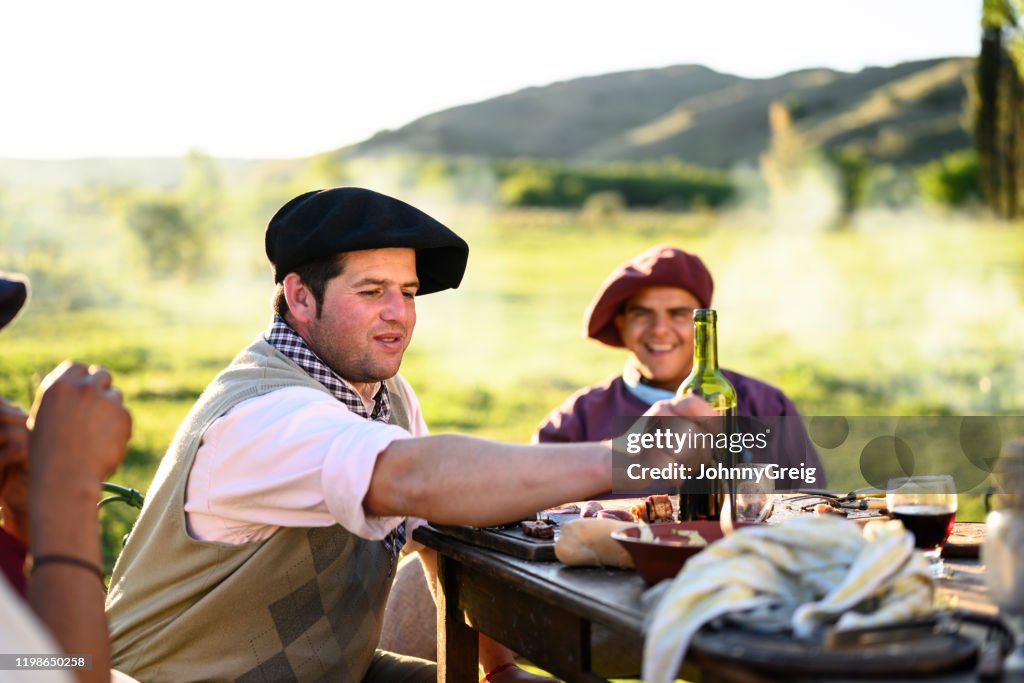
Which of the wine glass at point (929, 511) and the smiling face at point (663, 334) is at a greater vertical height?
the smiling face at point (663, 334)

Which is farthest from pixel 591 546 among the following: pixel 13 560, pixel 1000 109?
pixel 1000 109

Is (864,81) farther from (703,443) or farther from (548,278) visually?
(703,443)

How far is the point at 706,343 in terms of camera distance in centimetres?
233

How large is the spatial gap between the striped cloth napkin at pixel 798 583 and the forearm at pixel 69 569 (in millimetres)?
858

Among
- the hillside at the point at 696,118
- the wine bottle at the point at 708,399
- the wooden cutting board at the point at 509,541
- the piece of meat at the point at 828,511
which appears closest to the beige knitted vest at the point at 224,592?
the wooden cutting board at the point at 509,541

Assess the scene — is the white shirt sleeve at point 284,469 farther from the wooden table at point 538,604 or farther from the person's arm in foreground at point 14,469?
the person's arm in foreground at point 14,469

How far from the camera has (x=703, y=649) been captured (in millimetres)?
1495

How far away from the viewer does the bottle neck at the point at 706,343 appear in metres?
2.32

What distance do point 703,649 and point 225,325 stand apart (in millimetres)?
17143

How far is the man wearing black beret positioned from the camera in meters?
2.13

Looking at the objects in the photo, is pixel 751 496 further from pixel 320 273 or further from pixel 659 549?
pixel 320 273

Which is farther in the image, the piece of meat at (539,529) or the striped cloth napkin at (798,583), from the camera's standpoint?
the piece of meat at (539,529)

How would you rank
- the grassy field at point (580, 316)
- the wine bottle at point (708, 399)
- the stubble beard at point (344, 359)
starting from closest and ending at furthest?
the wine bottle at point (708, 399), the stubble beard at point (344, 359), the grassy field at point (580, 316)

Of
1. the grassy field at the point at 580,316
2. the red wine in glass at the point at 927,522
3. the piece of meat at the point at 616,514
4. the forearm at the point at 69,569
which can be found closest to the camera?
the forearm at the point at 69,569
